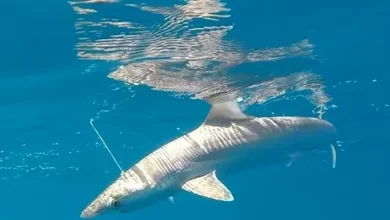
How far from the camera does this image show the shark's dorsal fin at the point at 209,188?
7.78 meters

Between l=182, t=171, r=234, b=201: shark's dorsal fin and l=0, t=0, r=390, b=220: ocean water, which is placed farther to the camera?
l=0, t=0, r=390, b=220: ocean water

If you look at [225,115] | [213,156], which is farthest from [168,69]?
[213,156]

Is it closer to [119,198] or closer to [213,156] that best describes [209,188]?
[213,156]

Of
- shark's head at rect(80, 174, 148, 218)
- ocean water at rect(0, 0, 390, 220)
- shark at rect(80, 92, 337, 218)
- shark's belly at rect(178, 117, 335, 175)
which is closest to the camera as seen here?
shark's head at rect(80, 174, 148, 218)

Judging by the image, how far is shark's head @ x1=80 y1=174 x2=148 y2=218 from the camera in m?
8.07

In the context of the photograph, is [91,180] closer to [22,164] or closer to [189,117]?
[22,164]

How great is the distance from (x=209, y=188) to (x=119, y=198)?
137cm

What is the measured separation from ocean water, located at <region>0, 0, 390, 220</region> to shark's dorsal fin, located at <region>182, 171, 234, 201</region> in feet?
12.2

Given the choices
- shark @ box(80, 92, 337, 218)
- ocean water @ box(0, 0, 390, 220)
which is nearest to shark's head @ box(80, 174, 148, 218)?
shark @ box(80, 92, 337, 218)

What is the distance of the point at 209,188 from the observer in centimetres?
816

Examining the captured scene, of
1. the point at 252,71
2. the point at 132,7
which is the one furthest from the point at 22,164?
the point at 132,7

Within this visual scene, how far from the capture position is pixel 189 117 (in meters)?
24.7

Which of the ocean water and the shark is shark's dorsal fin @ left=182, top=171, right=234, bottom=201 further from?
the ocean water

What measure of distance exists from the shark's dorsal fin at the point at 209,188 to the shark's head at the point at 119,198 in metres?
0.74
